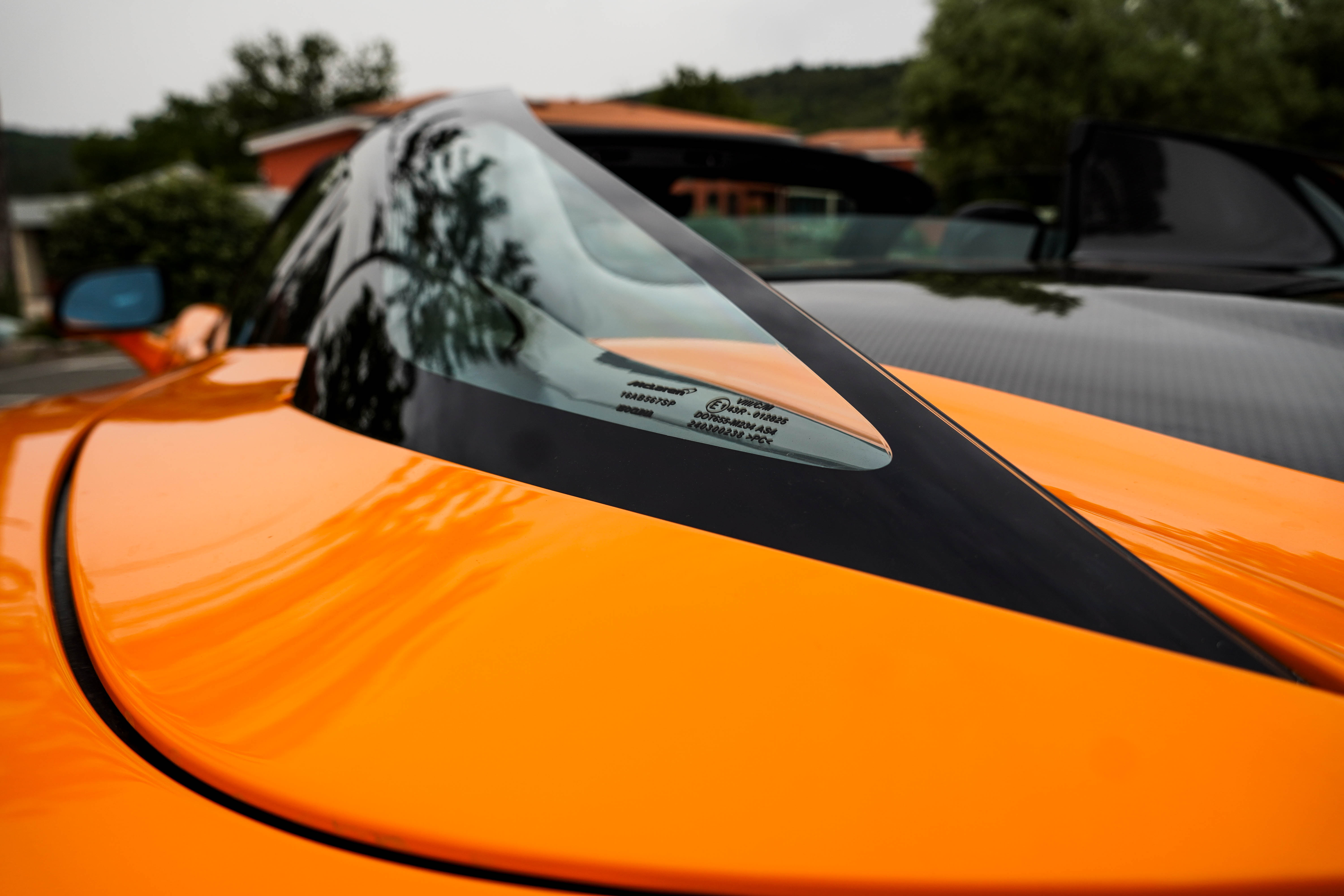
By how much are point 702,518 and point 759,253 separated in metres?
1.94

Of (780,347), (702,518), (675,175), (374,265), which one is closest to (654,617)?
(702,518)

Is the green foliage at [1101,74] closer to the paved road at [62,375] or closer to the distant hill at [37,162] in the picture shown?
the paved road at [62,375]

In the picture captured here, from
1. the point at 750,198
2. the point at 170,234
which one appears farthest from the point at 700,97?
the point at 750,198

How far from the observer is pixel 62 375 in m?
12.6

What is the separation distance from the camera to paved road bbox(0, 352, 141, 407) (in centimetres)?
1098

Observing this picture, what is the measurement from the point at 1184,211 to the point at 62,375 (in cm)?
1533

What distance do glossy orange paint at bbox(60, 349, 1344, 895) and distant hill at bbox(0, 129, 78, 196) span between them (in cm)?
8191

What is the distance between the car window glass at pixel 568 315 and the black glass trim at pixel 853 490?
0.02m

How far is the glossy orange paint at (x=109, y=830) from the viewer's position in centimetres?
44

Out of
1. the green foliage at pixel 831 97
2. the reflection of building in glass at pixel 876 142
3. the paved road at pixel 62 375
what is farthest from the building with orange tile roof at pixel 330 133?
the paved road at pixel 62 375

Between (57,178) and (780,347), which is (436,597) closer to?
(780,347)

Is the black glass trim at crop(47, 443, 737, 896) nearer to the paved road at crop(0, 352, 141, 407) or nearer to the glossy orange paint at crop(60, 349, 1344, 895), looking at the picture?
the glossy orange paint at crop(60, 349, 1344, 895)

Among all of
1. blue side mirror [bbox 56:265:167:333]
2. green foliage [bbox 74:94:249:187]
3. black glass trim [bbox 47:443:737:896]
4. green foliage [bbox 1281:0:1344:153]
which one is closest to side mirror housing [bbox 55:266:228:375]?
blue side mirror [bbox 56:265:167:333]

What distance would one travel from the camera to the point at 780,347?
0.70m
